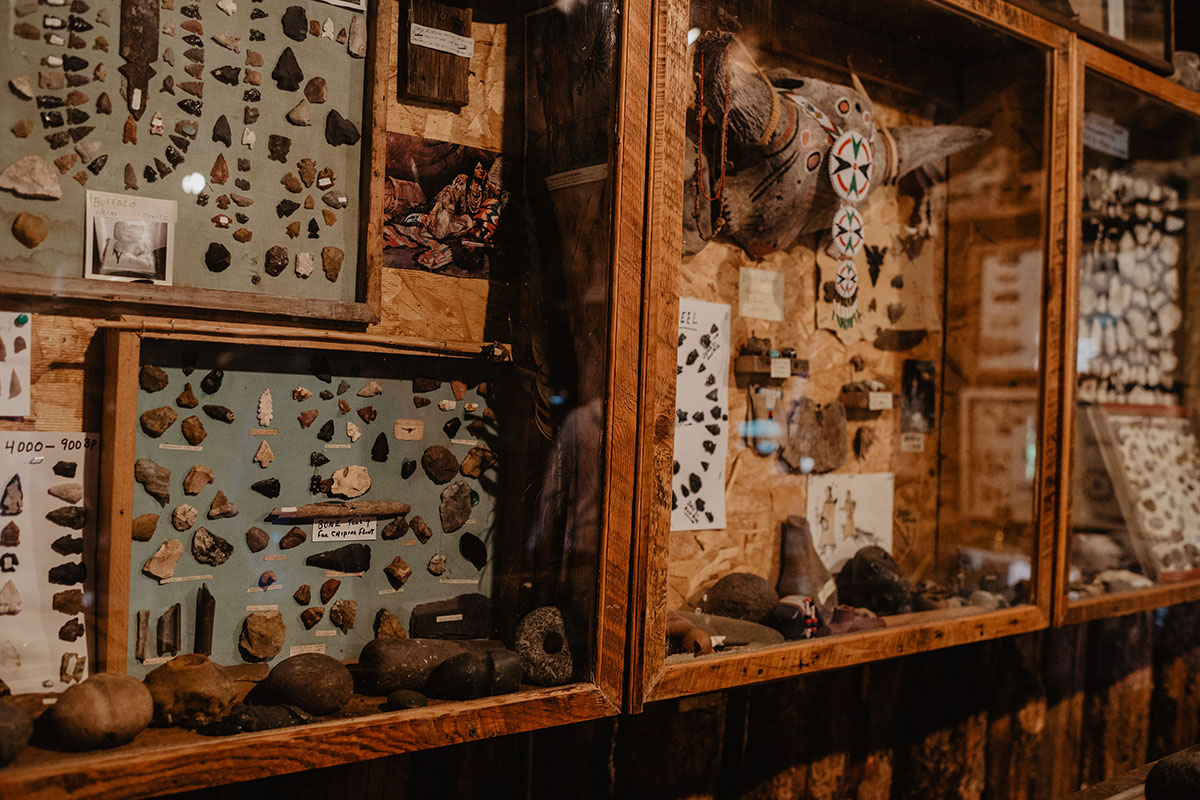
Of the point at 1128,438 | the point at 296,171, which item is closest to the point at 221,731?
the point at 296,171

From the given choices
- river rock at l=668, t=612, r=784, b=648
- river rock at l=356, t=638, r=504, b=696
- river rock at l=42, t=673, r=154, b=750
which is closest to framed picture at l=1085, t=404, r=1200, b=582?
river rock at l=668, t=612, r=784, b=648

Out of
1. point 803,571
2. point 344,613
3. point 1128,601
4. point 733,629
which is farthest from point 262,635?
point 1128,601

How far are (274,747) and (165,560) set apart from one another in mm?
356

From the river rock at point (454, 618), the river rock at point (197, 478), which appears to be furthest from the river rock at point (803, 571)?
the river rock at point (197, 478)

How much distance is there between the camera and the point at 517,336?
5.42 ft

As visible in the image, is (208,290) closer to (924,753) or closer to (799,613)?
(799,613)

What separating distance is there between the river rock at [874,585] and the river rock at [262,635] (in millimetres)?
1258

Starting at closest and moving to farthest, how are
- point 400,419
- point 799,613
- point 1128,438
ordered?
point 400,419
point 799,613
point 1128,438

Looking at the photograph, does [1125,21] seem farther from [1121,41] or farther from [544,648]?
[544,648]

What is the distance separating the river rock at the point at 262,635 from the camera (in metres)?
1.45

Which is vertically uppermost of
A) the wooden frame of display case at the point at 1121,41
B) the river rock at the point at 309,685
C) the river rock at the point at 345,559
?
the wooden frame of display case at the point at 1121,41

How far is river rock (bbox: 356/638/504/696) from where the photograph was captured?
1.46 meters

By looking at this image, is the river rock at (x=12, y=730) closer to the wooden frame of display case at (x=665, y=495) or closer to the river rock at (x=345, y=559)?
the river rock at (x=345, y=559)

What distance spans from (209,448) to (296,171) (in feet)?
1.56
